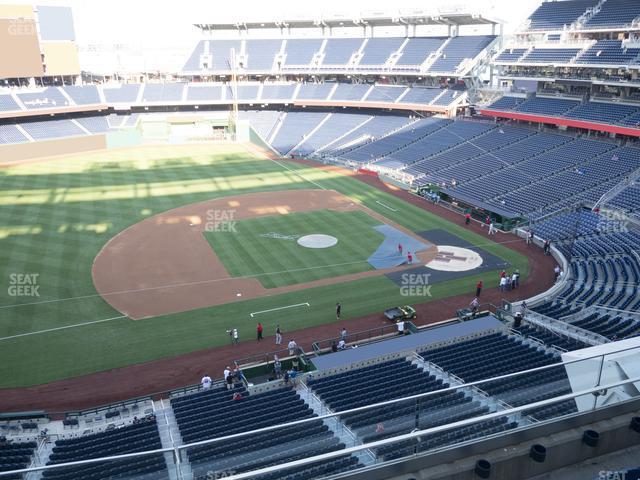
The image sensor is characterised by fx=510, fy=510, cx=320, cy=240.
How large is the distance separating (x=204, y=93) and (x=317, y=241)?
51.4m

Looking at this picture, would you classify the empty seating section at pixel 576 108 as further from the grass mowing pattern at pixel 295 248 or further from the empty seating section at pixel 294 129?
the empty seating section at pixel 294 129

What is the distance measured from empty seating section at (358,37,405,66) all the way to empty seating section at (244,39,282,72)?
14.9 m

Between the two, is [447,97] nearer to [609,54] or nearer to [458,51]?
[458,51]

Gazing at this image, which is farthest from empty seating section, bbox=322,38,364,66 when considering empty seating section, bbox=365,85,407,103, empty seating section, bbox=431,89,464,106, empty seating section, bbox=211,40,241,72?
empty seating section, bbox=431,89,464,106

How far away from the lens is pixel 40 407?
64.0ft

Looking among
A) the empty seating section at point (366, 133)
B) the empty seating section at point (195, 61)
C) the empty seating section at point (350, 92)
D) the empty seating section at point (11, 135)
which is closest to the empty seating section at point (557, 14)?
the empty seating section at point (366, 133)

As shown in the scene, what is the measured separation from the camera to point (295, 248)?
35.2 m

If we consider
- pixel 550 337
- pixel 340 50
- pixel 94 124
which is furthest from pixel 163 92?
pixel 550 337

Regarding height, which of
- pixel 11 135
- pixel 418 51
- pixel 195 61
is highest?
pixel 195 61

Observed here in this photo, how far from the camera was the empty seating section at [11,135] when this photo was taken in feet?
201

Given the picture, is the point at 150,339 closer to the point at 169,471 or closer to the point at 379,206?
the point at 169,471

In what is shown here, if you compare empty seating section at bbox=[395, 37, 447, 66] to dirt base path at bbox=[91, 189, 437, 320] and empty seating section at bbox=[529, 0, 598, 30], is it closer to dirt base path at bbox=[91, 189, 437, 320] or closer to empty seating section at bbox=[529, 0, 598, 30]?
empty seating section at bbox=[529, 0, 598, 30]

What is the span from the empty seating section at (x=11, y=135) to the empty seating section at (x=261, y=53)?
112 feet

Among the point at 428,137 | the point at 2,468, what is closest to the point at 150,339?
the point at 2,468
